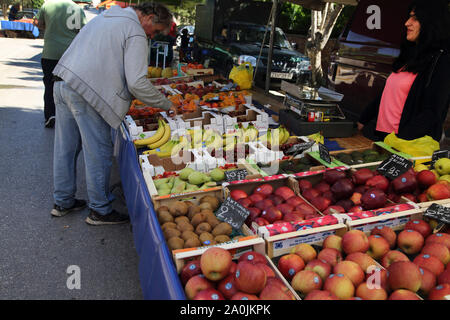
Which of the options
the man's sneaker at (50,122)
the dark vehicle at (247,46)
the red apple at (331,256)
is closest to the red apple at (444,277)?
the red apple at (331,256)

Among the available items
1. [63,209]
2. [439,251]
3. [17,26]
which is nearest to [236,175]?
[439,251]

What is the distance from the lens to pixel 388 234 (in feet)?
6.97

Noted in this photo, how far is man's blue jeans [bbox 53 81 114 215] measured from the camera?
3.15 meters

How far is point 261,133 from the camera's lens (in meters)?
4.11

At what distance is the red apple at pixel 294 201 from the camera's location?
2547 millimetres

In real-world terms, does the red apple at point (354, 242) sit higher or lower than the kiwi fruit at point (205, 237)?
higher

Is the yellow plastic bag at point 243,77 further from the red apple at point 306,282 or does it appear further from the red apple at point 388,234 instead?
the red apple at point 306,282

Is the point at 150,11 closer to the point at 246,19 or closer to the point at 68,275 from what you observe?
the point at 68,275

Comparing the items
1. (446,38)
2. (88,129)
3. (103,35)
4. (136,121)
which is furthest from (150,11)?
(446,38)

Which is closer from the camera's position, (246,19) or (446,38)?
(446,38)

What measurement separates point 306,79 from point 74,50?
855 centimetres

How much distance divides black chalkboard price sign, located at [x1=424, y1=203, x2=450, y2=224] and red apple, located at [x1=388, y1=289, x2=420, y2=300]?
0.71 meters

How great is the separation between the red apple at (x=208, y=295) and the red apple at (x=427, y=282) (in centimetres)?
98

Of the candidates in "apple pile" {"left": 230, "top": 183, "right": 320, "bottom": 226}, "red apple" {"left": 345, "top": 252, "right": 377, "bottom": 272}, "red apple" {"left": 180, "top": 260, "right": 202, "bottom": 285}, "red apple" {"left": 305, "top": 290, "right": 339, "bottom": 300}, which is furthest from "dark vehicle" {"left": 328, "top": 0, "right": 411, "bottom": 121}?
"red apple" {"left": 180, "top": 260, "right": 202, "bottom": 285}
